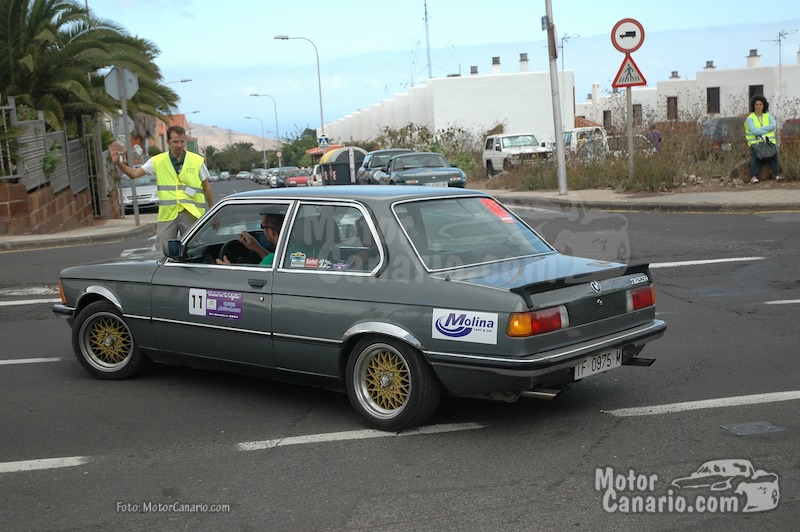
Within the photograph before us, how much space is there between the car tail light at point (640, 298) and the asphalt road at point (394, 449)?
0.60 m

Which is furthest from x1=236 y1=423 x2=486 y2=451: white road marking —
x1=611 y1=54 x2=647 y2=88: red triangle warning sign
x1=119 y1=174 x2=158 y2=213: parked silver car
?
x1=119 y1=174 x2=158 y2=213: parked silver car

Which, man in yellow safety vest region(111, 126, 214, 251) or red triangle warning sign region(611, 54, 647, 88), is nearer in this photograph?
man in yellow safety vest region(111, 126, 214, 251)

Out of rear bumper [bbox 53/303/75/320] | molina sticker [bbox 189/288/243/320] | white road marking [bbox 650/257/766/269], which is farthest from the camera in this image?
white road marking [bbox 650/257/766/269]

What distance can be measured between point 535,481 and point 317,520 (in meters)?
1.09

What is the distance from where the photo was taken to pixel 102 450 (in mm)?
5445

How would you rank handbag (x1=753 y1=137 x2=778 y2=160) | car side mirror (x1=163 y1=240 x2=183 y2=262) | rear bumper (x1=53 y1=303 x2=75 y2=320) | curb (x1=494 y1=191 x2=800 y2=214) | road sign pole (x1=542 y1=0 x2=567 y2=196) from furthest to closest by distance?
road sign pole (x1=542 y1=0 x2=567 y2=196)
handbag (x1=753 y1=137 x2=778 y2=160)
curb (x1=494 y1=191 x2=800 y2=214)
rear bumper (x1=53 y1=303 x2=75 y2=320)
car side mirror (x1=163 y1=240 x2=183 y2=262)

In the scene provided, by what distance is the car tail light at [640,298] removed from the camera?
584cm

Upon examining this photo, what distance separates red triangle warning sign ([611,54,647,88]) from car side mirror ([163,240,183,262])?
14.7m

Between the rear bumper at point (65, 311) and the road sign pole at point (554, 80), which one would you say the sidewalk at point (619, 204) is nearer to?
the road sign pole at point (554, 80)

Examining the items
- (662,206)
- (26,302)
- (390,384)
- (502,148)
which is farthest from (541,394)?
(502,148)

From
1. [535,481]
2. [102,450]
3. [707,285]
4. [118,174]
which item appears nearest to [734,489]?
[535,481]

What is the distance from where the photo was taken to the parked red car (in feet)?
170

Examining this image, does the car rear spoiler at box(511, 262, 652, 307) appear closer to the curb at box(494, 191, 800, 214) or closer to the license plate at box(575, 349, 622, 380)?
the license plate at box(575, 349, 622, 380)

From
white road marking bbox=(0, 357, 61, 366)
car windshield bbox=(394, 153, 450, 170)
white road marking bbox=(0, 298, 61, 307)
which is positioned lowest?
white road marking bbox=(0, 357, 61, 366)
